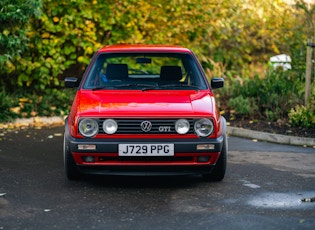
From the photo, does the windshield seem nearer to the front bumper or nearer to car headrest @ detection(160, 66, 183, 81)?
car headrest @ detection(160, 66, 183, 81)

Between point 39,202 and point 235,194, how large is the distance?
2014 millimetres

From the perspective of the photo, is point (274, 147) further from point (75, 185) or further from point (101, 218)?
point (101, 218)

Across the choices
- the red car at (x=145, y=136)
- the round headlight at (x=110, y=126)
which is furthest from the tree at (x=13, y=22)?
the round headlight at (x=110, y=126)

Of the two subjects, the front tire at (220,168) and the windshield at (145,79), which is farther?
the windshield at (145,79)

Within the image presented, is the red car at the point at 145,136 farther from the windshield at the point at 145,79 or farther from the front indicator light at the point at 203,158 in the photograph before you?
the windshield at the point at 145,79

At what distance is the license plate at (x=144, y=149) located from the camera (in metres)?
7.27

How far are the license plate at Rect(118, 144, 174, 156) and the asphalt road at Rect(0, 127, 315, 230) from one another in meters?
0.43

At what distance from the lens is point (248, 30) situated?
69.6 ft

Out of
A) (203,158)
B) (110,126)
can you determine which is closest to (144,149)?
(110,126)

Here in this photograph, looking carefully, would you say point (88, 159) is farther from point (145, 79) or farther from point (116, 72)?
point (145, 79)

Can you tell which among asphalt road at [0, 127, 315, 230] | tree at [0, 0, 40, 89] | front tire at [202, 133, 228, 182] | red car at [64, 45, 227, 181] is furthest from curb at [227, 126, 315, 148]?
tree at [0, 0, 40, 89]

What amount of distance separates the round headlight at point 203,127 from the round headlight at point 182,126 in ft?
0.32

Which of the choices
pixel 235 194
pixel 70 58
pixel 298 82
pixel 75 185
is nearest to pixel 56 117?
pixel 70 58

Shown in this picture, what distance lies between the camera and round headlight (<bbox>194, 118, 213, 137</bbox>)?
24.4 feet
